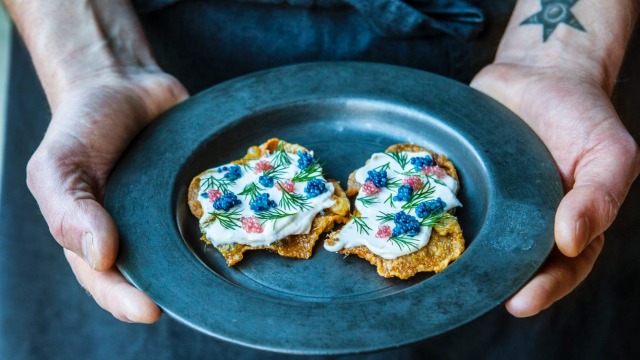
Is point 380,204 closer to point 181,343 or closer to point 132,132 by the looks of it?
point 132,132

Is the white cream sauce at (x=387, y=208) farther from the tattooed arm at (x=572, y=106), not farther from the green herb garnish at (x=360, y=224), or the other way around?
the tattooed arm at (x=572, y=106)

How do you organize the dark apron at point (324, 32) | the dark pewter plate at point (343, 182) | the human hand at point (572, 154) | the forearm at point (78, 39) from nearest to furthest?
the dark pewter plate at point (343, 182) → the human hand at point (572, 154) → the forearm at point (78, 39) → the dark apron at point (324, 32)

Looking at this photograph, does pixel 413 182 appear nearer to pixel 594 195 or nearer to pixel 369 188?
pixel 369 188

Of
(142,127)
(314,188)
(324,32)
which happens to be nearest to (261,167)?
(314,188)

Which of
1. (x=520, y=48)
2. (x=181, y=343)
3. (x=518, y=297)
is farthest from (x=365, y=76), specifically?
(x=181, y=343)

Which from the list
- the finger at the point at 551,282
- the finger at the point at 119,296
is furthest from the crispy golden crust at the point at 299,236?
the finger at the point at 551,282

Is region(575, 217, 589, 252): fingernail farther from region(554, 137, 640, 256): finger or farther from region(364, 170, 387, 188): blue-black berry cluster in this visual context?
region(364, 170, 387, 188): blue-black berry cluster
